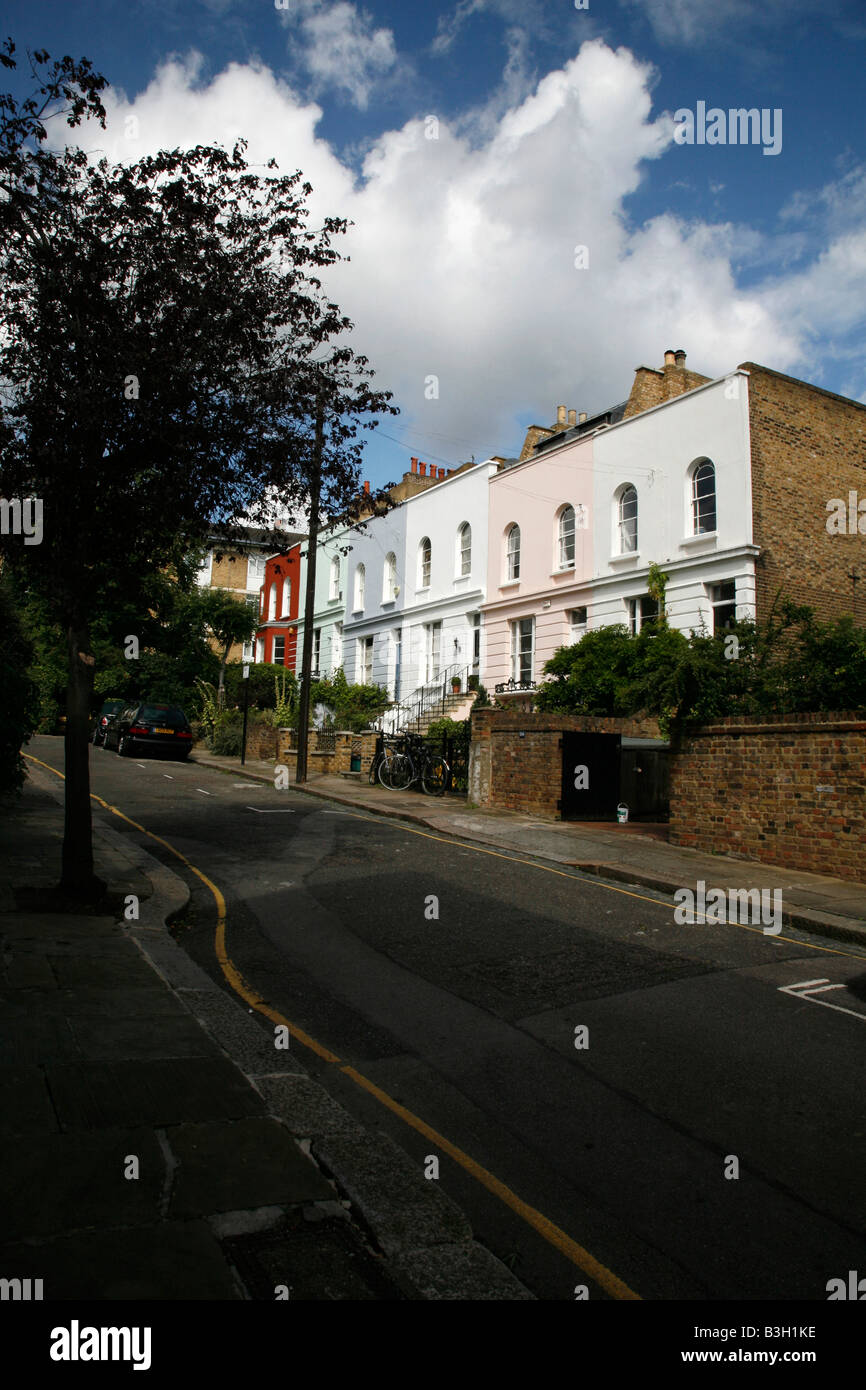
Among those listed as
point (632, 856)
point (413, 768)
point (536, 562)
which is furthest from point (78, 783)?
point (536, 562)

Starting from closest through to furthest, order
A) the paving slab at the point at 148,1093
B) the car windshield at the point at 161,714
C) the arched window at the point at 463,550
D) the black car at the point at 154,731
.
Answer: the paving slab at the point at 148,1093 < the black car at the point at 154,731 < the car windshield at the point at 161,714 < the arched window at the point at 463,550

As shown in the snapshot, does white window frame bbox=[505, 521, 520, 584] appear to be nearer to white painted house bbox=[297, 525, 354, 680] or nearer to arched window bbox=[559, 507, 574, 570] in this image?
arched window bbox=[559, 507, 574, 570]

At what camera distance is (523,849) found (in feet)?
43.4

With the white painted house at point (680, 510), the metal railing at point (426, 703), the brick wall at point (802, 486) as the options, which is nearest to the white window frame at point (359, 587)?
the metal railing at point (426, 703)

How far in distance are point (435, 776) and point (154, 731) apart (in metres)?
10.1

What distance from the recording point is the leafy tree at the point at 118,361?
304 inches

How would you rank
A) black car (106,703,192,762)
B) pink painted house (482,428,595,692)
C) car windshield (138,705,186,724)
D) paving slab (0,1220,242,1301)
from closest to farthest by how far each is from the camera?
1. paving slab (0,1220,242,1301)
2. pink painted house (482,428,595,692)
3. black car (106,703,192,762)
4. car windshield (138,705,186,724)

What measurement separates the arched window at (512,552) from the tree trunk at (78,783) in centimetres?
1990

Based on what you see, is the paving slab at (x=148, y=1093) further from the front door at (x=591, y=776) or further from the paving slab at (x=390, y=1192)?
the front door at (x=591, y=776)

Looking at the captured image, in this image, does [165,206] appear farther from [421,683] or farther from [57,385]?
[421,683]

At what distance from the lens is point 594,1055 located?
5281mm

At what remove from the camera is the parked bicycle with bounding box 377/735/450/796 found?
20.5 meters

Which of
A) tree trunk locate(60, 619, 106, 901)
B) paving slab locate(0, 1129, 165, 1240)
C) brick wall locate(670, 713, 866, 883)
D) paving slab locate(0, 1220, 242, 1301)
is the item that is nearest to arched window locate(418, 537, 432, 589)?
brick wall locate(670, 713, 866, 883)

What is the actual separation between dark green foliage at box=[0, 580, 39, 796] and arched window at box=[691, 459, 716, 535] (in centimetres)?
1531
